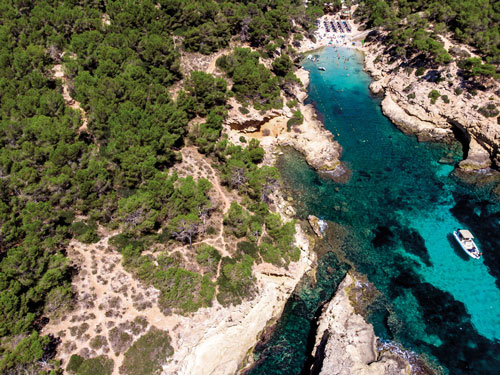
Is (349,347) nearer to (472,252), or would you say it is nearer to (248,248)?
(248,248)

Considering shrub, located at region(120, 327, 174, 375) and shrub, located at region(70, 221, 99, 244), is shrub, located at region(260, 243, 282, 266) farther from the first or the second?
shrub, located at region(70, 221, 99, 244)

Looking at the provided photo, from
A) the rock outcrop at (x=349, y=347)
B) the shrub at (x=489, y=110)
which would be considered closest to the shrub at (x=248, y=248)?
the rock outcrop at (x=349, y=347)

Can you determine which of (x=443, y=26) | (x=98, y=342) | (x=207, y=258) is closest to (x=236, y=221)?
(x=207, y=258)

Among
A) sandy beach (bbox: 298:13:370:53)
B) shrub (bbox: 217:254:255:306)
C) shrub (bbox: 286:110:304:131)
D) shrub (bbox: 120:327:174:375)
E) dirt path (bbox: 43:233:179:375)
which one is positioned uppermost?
sandy beach (bbox: 298:13:370:53)

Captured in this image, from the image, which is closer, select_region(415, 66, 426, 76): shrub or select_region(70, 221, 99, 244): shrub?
select_region(70, 221, 99, 244): shrub

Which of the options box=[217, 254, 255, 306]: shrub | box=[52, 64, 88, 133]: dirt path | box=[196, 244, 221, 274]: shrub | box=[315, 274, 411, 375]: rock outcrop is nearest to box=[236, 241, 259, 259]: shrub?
box=[217, 254, 255, 306]: shrub

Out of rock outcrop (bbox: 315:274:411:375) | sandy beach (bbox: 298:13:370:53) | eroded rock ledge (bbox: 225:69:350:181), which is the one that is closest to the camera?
rock outcrop (bbox: 315:274:411:375)
